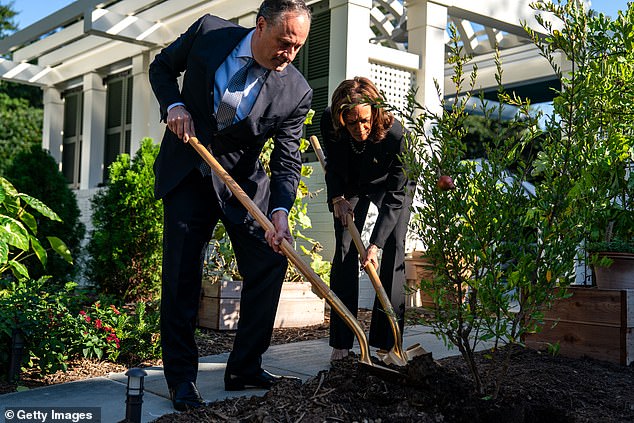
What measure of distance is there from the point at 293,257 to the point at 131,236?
3.76 metres

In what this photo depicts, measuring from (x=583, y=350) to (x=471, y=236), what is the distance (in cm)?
192

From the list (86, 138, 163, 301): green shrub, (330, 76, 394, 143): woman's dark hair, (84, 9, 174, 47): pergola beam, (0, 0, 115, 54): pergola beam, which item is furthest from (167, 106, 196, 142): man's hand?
(0, 0, 115, 54): pergola beam

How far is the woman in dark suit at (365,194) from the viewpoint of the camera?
384 centimetres

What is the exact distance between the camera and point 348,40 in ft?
22.5

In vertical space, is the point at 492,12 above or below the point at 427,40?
above

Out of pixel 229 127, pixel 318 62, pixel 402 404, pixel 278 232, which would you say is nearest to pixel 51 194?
pixel 318 62

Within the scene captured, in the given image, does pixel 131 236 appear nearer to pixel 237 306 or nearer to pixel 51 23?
pixel 237 306

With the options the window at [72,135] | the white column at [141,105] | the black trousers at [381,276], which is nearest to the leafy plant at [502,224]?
the black trousers at [381,276]

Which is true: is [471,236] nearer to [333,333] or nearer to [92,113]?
[333,333]

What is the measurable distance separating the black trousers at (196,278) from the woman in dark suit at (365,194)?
75 cm

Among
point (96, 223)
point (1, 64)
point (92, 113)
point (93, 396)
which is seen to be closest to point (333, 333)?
point (93, 396)

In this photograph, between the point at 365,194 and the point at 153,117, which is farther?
the point at 153,117

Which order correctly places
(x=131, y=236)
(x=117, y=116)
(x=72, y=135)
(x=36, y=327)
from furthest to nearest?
1. (x=72, y=135)
2. (x=117, y=116)
3. (x=131, y=236)
4. (x=36, y=327)

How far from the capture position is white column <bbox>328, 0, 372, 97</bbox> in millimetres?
6875
